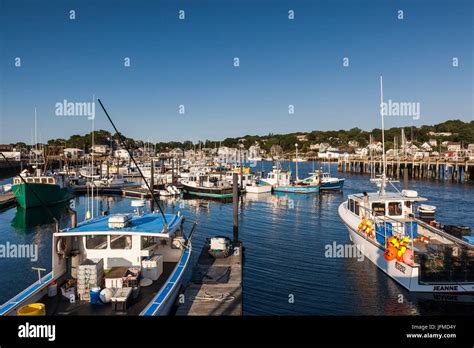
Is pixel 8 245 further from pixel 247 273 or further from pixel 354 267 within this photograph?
pixel 354 267

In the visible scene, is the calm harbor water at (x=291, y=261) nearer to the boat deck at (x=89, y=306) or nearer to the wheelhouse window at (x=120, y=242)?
the boat deck at (x=89, y=306)

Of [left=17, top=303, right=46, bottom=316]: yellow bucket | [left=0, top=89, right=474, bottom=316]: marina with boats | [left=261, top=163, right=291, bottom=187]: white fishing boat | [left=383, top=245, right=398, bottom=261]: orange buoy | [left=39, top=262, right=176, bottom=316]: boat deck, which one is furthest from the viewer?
[left=261, top=163, right=291, bottom=187]: white fishing boat

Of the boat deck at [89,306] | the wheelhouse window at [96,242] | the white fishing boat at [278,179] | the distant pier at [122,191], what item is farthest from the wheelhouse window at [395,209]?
the white fishing boat at [278,179]

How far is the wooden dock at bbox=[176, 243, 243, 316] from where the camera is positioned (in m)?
10.5

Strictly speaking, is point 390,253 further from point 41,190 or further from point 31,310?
point 41,190

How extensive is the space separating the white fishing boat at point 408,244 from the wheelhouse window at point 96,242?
10770mm

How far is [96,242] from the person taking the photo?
12.2 m

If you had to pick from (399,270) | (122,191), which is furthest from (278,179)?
(399,270)

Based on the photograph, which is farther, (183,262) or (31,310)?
(183,262)

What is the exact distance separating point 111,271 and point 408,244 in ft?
36.1

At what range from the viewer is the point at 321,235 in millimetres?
26656

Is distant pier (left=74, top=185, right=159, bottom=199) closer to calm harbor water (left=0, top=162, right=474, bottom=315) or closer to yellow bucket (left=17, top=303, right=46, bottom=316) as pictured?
calm harbor water (left=0, top=162, right=474, bottom=315)

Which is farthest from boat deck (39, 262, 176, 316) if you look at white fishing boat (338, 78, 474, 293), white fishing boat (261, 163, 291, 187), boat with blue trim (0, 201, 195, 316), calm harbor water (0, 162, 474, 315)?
white fishing boat (261, 163, 291, 187)

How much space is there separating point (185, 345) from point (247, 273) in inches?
595
